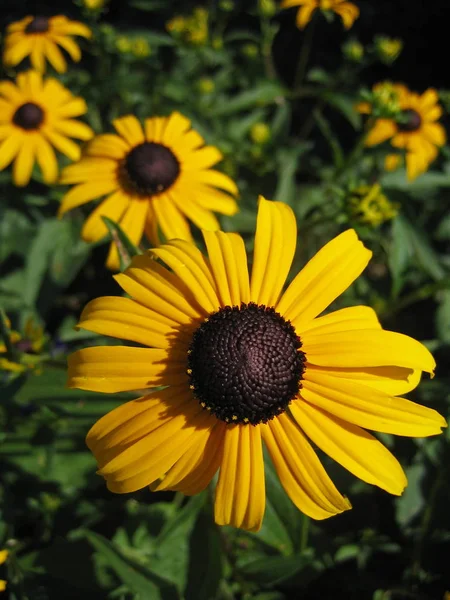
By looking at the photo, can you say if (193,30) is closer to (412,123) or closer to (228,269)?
(412,123)

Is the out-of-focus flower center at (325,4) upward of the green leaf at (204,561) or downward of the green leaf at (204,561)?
upward

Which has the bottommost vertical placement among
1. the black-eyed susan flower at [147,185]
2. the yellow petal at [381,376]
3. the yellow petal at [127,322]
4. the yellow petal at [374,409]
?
the yellow petal at [374,409]

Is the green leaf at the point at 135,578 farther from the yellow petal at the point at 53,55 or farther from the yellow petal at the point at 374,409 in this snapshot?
the yellow petal at the point at 53,55

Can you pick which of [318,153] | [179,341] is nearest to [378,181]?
[318,153]

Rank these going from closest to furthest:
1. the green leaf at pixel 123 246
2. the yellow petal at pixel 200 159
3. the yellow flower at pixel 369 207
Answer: the green leaf at pixel 123 246 < the yellow flower at pixel 369 207 < the yellow petal at pixel 200 159

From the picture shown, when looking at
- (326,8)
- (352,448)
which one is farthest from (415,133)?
(352,448)

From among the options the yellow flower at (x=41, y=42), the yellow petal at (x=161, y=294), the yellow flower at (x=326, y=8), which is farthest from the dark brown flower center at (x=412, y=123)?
the yellow petal at (x=161, y=294)

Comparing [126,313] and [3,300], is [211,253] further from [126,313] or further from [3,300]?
[3,300]
